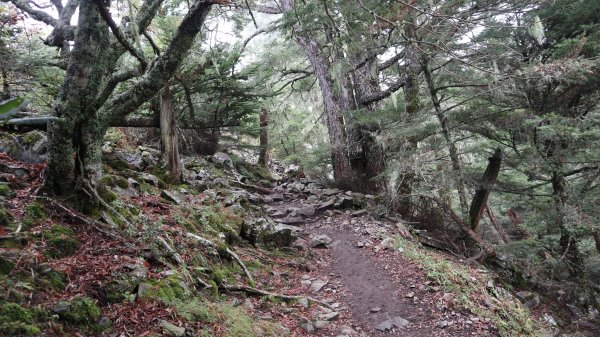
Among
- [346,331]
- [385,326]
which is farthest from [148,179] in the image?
[385,326]

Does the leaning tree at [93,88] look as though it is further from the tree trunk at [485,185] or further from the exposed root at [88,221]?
the tree trunk at [485,185]

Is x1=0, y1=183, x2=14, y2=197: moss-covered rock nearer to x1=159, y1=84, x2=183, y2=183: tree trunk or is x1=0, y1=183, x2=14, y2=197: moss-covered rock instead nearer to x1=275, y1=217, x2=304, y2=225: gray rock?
x1=159, y1=84, x2=183, y2=183: tree trunk

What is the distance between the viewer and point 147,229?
164 inches

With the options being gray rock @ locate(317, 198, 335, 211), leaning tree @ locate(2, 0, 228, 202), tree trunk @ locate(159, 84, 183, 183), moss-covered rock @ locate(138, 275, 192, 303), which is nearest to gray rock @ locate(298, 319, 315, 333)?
moss-covered rock @ locate(138, 275, 192, 303)

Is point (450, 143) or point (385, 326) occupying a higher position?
point (450, 143)

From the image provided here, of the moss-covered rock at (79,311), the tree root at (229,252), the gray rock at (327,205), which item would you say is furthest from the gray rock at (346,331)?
the gray rock at (327,205)

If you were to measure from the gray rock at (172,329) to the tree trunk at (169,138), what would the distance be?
4.70m

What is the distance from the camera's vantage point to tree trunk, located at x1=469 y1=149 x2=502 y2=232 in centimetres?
827

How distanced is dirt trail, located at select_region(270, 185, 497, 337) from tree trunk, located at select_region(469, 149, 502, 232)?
2.40 meters

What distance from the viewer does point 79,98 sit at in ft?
11.1

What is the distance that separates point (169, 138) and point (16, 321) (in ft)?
18.3

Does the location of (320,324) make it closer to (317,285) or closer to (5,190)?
(317,285)

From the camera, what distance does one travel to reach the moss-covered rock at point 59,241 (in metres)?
3.19

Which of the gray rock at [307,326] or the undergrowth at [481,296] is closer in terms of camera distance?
the gray rock at [307,326]
